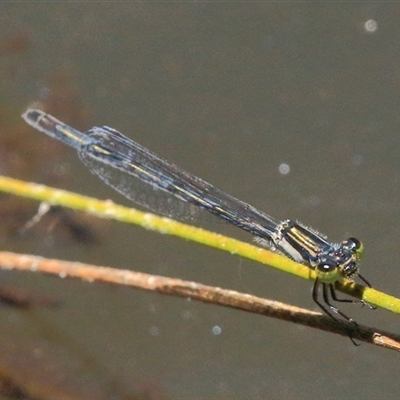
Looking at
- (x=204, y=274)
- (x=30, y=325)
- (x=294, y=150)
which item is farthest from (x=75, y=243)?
(x=294, y=150)

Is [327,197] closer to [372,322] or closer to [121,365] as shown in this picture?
[372,322]

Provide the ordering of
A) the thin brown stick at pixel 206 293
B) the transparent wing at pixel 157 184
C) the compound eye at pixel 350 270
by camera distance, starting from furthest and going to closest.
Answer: the transparent wing at pixel 157 184 < the compound eye at pixel 350 270 < the thin brown stick at pixel 206 293

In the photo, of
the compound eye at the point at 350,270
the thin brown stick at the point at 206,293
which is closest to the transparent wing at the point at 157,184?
the compound eye at the point at 350,270

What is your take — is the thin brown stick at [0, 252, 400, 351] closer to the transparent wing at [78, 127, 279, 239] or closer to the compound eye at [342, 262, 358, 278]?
the compound eye at [342, 262, 358, 278]

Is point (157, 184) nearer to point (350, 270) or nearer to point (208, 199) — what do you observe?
point (208, 199)

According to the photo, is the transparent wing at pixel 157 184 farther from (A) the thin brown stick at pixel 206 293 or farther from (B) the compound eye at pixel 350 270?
(A) the thin brown stick at pixel 206 293

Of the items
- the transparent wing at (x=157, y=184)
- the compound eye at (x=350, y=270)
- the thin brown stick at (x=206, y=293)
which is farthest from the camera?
the transparent wing at (x=157, y=184)

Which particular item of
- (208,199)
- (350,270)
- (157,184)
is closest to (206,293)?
(350,270)
